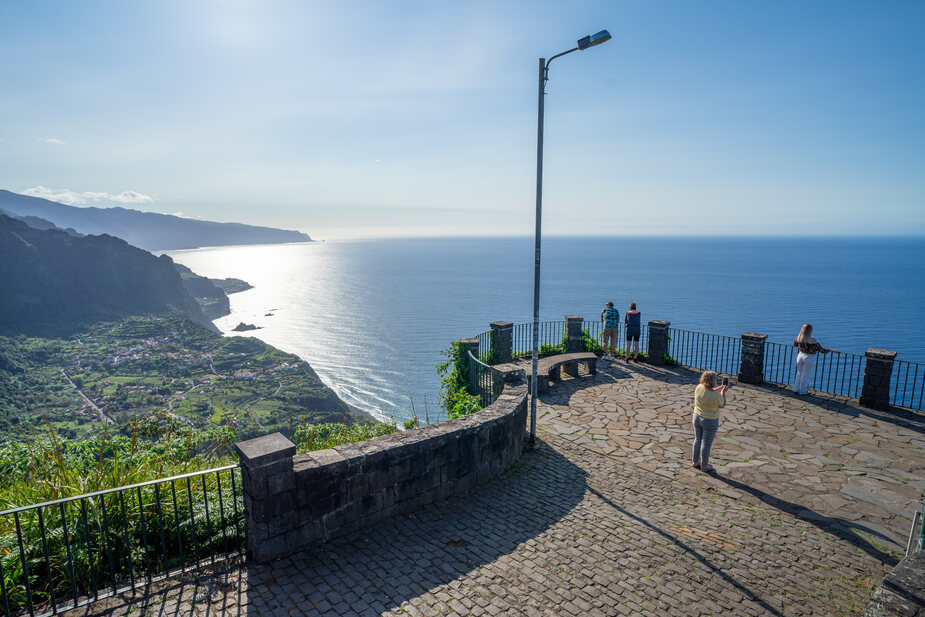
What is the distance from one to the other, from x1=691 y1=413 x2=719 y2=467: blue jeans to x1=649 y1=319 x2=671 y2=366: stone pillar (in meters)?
6.45

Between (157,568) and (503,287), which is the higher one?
(157,568)

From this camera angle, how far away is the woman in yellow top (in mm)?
7348

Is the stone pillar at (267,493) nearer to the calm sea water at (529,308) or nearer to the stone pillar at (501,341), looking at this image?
the stone pillar at (501,341)

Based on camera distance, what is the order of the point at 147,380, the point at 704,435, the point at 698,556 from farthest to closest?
the point at 147,380 < the point at 704,435 < the point at 698,556

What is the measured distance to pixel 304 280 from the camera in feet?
542

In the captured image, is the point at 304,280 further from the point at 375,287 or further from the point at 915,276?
the point at 915,276

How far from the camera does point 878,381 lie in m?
10.3

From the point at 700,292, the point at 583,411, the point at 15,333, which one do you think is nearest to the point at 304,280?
the point at 15,333

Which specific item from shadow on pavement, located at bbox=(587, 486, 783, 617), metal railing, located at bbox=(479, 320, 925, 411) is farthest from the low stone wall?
metal railing, located at bbox=(479, 320, 925, 411)

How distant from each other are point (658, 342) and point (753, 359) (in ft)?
8.10

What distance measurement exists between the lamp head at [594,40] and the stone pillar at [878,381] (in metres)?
9.30

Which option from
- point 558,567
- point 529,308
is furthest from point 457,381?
point 529,308

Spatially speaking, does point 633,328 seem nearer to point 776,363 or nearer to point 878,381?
point 878,381

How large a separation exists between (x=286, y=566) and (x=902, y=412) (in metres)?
12.6
